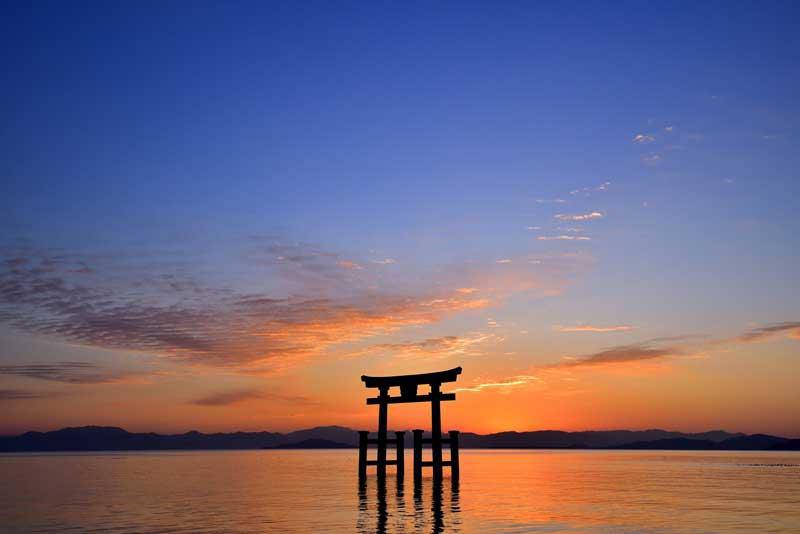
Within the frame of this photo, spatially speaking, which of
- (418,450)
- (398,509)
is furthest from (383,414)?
(398,509)

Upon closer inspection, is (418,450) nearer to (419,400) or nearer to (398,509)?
(419,400)

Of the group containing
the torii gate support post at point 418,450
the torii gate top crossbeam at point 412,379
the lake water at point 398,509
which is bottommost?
the lake water at point 398,509

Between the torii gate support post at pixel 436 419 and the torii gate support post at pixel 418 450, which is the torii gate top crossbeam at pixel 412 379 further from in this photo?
the torii gate support post at pixel 418 450

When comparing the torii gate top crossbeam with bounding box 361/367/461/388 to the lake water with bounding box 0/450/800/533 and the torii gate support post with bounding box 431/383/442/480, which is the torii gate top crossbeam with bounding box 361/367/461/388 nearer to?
the torii gate support post with bounding box 431/383/442/480

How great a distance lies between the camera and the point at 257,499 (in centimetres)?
3616

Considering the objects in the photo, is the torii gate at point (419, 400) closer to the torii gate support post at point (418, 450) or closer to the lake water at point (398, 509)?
the torii gate support post at point (418, 450)

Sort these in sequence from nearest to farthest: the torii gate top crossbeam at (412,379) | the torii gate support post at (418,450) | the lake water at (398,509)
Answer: the lake water at (398,509) → the torii gate top crossbeam at (412,379) → the torii gate support post at (418,450)

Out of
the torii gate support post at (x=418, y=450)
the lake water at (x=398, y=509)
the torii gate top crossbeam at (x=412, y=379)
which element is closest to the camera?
the lake water at (x=398, y=509)

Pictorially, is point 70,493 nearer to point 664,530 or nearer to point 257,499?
point 257,499

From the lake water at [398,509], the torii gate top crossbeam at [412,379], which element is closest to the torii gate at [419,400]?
the torii gate top crossbeam at [412,379]

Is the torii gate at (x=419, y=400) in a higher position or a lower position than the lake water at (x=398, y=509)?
higher

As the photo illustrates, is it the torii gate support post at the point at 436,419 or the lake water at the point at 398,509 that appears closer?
the lake water at the point at 398,509

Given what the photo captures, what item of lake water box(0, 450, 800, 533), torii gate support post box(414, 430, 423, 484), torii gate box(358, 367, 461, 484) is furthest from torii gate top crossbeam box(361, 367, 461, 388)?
lake water box(0, 450, 800, 533)

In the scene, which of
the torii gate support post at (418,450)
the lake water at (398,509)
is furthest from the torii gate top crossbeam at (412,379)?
the lake water at (398,509)
